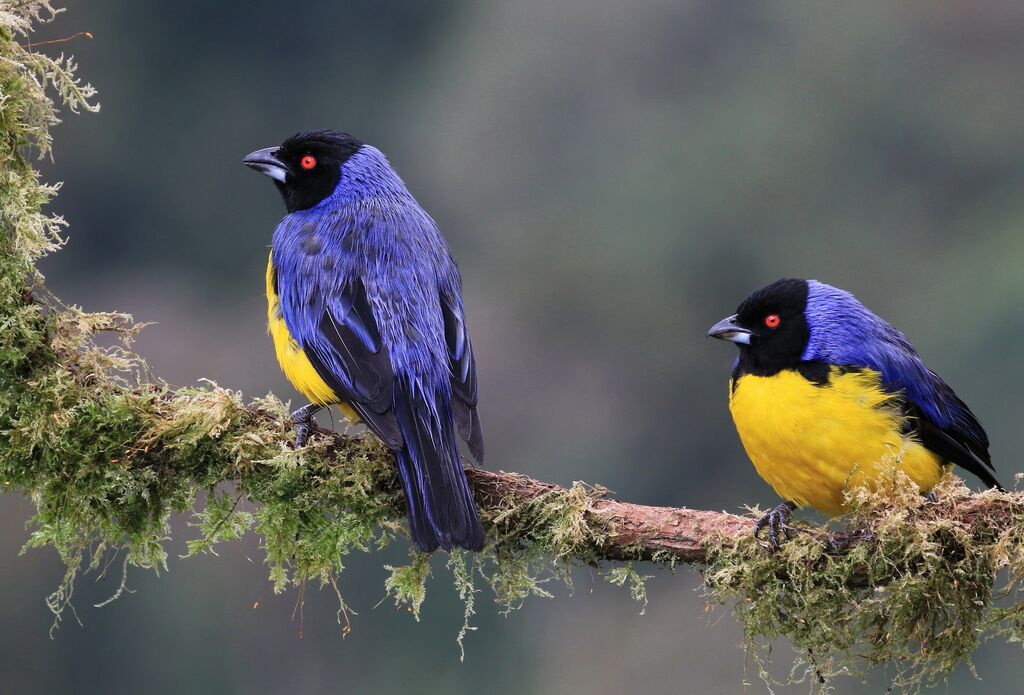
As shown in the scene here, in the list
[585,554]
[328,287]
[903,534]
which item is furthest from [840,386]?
[328,287]

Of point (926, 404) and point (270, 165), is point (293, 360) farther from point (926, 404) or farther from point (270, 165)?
point (926, 404)

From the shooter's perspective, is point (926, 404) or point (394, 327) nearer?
point (394, 327)

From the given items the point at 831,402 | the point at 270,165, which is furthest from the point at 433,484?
the point at 270,165

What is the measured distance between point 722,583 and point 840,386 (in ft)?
3.37

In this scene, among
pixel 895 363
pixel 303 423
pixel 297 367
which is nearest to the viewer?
pixel 303 423

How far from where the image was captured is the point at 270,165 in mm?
4680

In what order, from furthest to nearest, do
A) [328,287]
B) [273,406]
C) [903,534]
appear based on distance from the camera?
[328,287] → [273,406] → [903,534]

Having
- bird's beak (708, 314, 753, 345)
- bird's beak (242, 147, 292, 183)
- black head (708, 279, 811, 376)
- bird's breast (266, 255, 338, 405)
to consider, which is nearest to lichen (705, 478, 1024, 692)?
black head (708, 279, 811, 376)

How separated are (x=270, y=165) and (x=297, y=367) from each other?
1.10 m

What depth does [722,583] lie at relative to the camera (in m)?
3.38

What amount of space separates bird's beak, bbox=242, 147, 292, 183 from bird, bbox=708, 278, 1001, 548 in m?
1.79

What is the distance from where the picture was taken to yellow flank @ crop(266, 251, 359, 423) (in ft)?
12.7

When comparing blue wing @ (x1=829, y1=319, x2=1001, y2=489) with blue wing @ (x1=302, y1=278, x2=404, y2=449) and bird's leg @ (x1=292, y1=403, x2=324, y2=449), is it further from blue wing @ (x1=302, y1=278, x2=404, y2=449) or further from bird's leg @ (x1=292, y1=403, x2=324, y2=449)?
bird's leg @ (x1=292, y1=403, x2=324, y2=449)

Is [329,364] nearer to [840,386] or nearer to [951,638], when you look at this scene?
[840,386]
